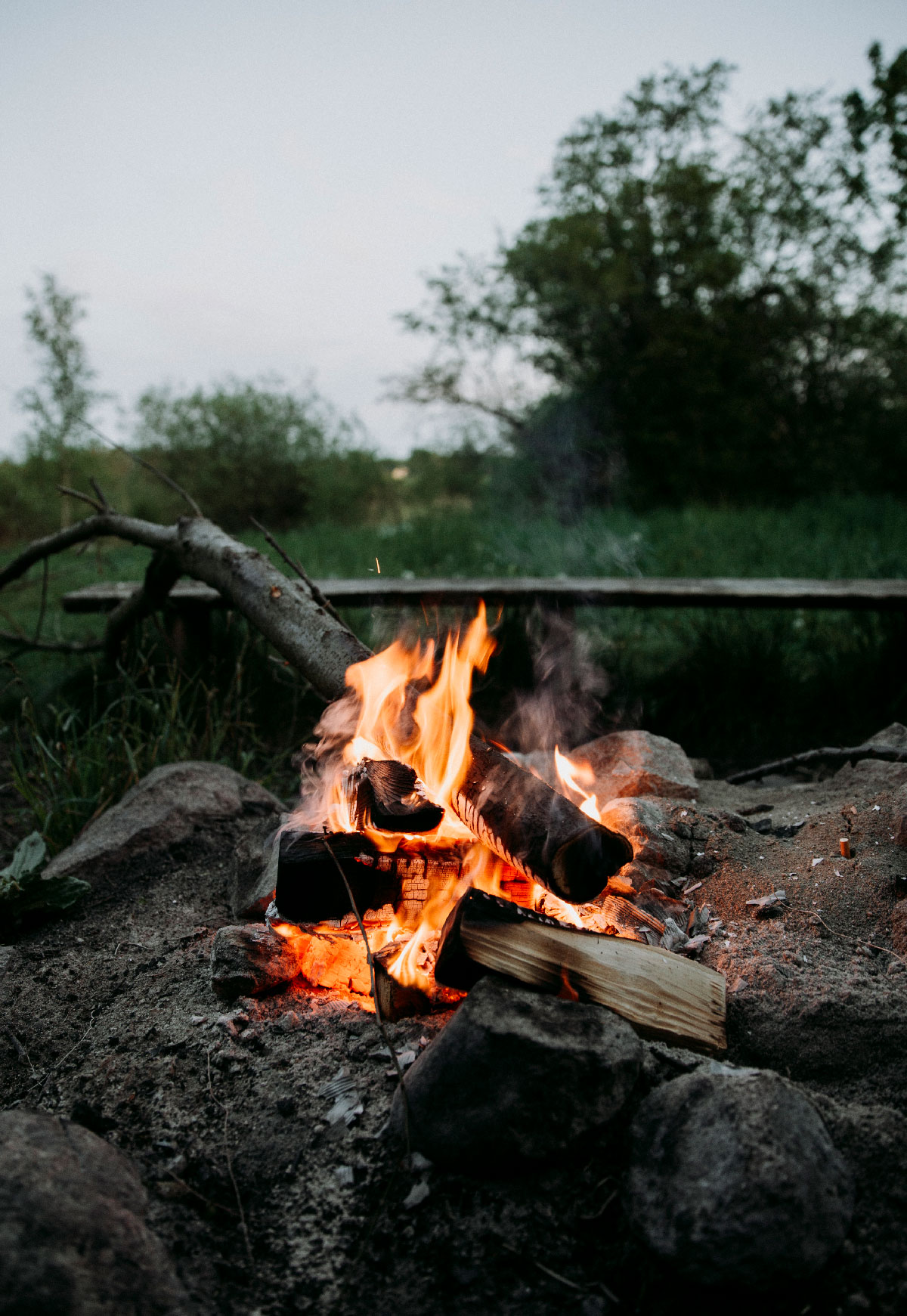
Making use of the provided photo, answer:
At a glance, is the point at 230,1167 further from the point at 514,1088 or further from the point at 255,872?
the point at 255,872

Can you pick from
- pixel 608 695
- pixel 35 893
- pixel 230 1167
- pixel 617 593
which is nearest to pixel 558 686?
pixel 608 695

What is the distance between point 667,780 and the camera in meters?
2.36

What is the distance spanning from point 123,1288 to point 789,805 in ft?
6.30

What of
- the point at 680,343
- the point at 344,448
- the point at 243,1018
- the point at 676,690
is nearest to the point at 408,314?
the point at 344,448

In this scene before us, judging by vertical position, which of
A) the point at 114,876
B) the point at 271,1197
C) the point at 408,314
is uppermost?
the point at 408,314

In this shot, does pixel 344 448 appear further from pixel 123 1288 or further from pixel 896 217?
pixel 123 1288

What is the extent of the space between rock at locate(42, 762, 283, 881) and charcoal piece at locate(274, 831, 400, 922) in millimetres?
821

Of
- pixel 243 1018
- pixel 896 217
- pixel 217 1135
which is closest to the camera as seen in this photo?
pixel 217 1135

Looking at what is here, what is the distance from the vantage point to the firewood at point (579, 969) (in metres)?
1.37

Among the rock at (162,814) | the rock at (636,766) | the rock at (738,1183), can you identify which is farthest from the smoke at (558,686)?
the rock at (738,1183)

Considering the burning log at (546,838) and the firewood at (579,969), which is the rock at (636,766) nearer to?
the burning log at (546,838)

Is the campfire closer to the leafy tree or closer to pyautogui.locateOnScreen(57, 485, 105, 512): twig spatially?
pyautogui.locateOnScreen(57, 485, 105, 512): twig

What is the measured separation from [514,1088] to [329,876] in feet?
2.07

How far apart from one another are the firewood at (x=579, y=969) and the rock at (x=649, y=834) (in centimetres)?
43
